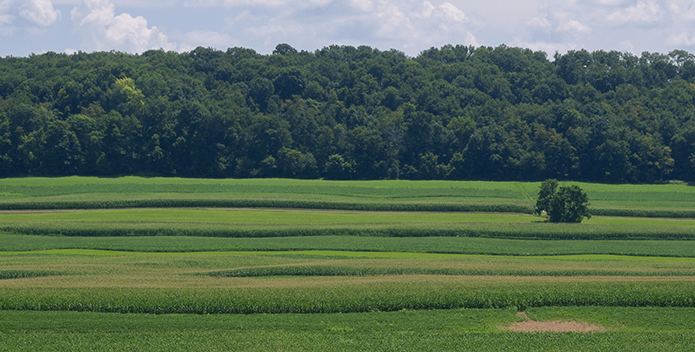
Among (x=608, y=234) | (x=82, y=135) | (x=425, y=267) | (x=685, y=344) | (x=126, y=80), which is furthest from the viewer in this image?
(x=126, y=80)

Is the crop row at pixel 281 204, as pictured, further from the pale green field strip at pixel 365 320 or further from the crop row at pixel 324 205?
the pale green field strip at pixel 365 320

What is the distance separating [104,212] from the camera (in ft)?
199

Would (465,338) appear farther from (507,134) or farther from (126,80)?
(126,80)

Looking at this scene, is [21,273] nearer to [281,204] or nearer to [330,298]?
[330,298]

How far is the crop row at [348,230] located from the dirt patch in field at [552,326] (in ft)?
82.2

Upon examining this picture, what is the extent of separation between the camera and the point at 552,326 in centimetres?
2400

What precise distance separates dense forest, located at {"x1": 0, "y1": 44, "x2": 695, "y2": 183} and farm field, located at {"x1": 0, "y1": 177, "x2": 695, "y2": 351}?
3082 centimetres

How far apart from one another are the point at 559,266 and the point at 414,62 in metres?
97.4

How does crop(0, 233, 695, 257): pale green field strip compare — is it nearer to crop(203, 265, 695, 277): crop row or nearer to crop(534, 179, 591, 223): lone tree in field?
crop(203, 265, 695, 277): crop row

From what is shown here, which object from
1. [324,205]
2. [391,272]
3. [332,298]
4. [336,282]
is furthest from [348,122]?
[332,298]

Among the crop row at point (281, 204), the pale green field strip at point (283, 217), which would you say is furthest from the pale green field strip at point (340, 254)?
the crop row at point (281, 204)

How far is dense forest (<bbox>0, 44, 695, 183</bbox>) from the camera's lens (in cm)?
9175

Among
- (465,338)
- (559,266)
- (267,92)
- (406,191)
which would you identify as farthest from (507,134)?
(465,338)

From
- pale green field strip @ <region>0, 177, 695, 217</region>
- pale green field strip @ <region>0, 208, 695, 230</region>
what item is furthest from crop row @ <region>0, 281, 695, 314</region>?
Answer: pale green field strip @ <region>0, 177, 695, 217</region>
